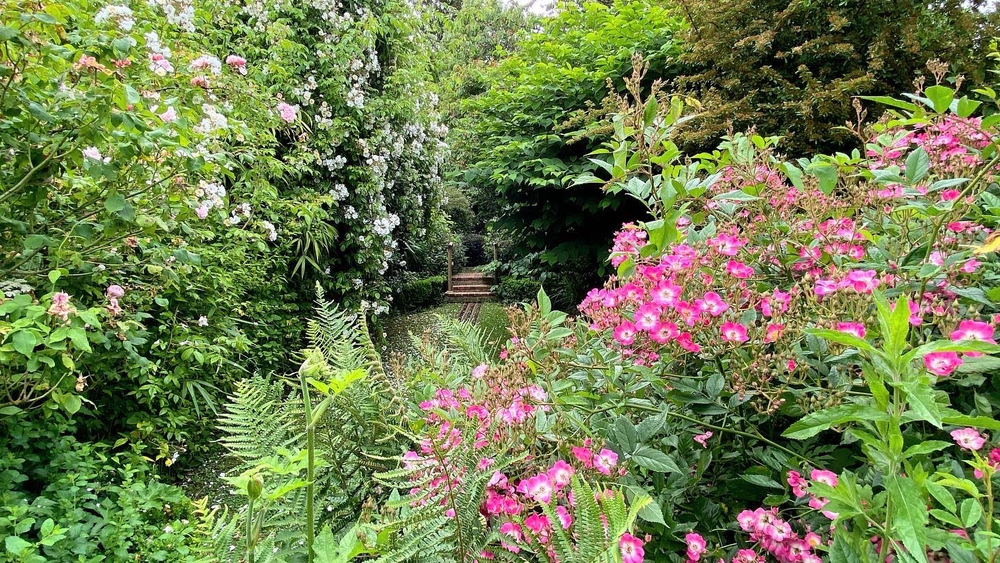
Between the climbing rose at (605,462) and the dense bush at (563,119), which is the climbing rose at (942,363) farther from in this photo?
the dense bush at (563,119)

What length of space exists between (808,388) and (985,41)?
10.9ft

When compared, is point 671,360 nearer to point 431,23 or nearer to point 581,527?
point 581,527

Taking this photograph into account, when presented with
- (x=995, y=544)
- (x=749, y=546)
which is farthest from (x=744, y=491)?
(x=995, y=544)

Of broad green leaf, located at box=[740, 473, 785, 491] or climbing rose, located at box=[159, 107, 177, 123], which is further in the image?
climbing rose, located at box=[159, 107, 177, 123]

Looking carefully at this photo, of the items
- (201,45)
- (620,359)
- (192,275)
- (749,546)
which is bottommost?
(749,546)

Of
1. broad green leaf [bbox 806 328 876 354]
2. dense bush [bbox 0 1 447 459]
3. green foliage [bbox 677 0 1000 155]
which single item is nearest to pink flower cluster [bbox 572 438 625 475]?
broad green leaf [bbox 806 328 876 354]

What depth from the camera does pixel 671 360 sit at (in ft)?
2.62

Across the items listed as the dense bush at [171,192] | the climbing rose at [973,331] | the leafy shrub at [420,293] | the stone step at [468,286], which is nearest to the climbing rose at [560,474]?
the climbing rose at [973,331]

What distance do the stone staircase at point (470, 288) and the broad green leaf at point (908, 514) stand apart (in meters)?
9.23

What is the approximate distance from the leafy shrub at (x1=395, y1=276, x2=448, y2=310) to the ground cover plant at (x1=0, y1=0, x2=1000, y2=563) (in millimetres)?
4920

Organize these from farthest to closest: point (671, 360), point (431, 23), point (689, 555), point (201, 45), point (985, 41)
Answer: point (431, 23), point (201, 45), point (985, 41), point (671, 360), point (689, 555)

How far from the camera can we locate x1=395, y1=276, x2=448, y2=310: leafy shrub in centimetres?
787

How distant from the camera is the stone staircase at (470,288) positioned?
389 inches

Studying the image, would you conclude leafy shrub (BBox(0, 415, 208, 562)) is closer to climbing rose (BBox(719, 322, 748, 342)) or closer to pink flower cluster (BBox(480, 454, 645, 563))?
pink flower cluster (BBox(480, 454, 645, 563))
